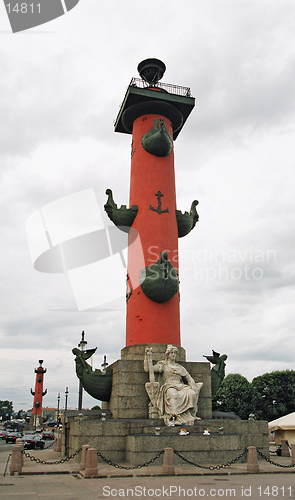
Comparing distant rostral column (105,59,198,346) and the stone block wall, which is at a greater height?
distant rostral column (105,59,198,346)

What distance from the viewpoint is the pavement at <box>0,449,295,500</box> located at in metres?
9.18

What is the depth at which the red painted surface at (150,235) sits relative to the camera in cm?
1831

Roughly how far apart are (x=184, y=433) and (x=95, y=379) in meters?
4.65

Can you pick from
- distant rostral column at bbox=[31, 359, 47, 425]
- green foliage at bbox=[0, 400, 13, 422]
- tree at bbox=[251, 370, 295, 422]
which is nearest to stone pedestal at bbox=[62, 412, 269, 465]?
tree at bbox=[251, 370, 295, 422]

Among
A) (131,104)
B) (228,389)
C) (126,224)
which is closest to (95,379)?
(126,224)

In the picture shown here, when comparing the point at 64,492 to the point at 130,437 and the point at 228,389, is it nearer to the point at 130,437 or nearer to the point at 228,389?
the point at 130,437

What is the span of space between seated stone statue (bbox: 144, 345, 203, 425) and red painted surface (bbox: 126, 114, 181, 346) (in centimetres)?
149

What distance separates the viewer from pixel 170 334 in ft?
60.1

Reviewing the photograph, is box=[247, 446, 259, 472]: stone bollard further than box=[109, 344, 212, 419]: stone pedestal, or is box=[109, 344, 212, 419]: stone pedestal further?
box=[109, 344, 212, 419]: stone pedestal

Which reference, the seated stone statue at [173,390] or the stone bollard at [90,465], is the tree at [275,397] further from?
the stone bollard at [90,465]

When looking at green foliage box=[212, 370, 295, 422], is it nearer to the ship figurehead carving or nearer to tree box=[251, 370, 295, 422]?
tree box=[251, 370, 295, 422]

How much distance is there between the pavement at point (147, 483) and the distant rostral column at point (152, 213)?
245 inches

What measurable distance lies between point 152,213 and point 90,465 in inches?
453

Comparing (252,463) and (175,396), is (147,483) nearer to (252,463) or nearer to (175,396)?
(252,463)
